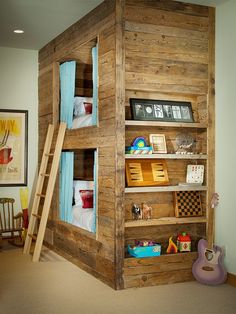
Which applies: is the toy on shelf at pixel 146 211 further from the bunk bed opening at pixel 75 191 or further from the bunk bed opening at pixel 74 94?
the bunk bed opening at pixel 74 94

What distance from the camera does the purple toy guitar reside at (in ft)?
16.0

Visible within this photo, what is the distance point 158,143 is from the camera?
517 cm

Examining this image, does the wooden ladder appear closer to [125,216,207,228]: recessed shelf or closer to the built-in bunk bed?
the built-in bunk bed

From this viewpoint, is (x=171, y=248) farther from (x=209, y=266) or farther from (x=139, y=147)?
(x=139, y=147)

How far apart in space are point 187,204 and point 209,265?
0.70 metres

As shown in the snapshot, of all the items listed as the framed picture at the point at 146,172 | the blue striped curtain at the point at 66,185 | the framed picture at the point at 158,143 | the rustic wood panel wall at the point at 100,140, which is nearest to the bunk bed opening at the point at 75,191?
the blue striped curtain at the point at 66,185

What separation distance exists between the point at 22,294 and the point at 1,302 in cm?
27

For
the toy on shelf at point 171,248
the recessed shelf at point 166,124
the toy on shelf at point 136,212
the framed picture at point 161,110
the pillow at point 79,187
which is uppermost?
the framed picture at point 161,110

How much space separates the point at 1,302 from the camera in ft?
14.3

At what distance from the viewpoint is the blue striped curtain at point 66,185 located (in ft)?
20.1

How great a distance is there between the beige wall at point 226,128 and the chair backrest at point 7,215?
3114mm

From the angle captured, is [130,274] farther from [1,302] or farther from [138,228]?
[1,302]

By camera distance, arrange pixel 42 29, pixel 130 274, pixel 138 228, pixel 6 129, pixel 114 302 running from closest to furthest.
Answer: pixel 114 302 → pixel 130 274 → pixel 138 228 → pixel 42 29 → pixel 6 129

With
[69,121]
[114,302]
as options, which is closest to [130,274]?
[114,302]
